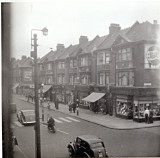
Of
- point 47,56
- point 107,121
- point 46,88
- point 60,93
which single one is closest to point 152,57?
point 107,121

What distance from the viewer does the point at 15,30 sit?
184 inches

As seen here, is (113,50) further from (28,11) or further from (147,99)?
(28,11)

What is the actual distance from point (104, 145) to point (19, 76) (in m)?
2.40

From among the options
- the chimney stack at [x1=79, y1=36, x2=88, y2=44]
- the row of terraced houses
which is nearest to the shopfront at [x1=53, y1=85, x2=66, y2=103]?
the row of terraced houses

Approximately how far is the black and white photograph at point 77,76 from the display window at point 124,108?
0.03 meters

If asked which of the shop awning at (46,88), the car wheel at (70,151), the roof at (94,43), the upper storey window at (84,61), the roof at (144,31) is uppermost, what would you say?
the roof at (144,31)

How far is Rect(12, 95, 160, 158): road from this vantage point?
4.70 meters

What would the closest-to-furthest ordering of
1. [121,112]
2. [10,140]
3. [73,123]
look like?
1. [10,140]
2. [73,123]
3. [121,112]

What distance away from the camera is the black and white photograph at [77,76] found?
15.2 ft

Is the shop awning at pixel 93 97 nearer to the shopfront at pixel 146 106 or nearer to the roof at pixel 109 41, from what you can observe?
the shopfront at pixel 146 106

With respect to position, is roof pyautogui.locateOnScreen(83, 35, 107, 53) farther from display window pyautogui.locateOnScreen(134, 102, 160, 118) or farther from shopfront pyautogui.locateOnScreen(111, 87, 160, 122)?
display window pyautogui.locateOnScreen(134, 102, 160, 118)

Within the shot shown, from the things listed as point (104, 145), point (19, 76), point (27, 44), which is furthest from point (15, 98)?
point (104, 145)

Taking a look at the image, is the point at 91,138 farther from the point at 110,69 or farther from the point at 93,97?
the point at 110,69

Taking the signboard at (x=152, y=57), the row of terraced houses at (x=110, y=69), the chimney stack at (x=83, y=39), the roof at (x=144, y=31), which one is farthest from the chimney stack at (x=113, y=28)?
the signboard at (x=152, y=57)
